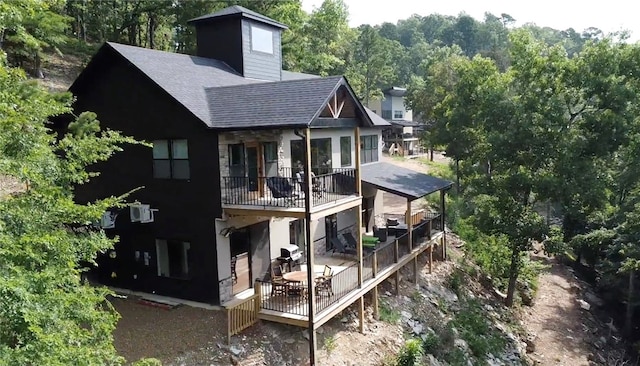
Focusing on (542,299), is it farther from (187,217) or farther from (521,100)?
(187,217)

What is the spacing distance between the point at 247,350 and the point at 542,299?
19.0 m

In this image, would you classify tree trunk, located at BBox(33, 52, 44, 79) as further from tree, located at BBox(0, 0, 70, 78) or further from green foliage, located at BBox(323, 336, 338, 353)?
green foliage, located at BBox(323, 336, 338, 353)

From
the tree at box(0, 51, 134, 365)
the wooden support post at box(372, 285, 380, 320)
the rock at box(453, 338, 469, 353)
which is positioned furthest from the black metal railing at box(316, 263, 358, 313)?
the tree at box(0, 51, 134, 365)

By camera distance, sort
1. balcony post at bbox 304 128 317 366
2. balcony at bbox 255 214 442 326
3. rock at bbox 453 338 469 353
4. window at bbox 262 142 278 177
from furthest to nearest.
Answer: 1. rock at bbox 453 338 469 353
2. window at bbox 262 142 278 177
3. balcony at bbox 255 214 442 326
4. balcony post at bbox 304 128 317 366

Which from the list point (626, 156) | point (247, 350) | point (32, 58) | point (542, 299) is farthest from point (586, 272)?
point (32, 58)

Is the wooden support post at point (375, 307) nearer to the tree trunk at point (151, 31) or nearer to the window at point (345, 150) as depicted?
the window at point (345, 150)

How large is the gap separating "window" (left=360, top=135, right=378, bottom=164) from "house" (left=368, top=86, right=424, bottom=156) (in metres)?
26.5

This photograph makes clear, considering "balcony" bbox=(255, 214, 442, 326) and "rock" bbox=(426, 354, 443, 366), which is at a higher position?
"balcony" bbox=(255, 214, 442, 326)

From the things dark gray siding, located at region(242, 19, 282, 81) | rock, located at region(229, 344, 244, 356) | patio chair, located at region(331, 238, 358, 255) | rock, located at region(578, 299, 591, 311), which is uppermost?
dark gray siding, located at region(242, 19, 282, 81)

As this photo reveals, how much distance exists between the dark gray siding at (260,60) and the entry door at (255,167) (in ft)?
17.0

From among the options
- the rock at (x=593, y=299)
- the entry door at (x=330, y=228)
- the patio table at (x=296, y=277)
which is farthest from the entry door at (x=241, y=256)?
the rock at (x=593, y=299)

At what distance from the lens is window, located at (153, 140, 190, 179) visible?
588 inches

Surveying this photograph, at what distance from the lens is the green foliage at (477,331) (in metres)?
18.1

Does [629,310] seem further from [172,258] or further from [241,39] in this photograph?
[241,39]
